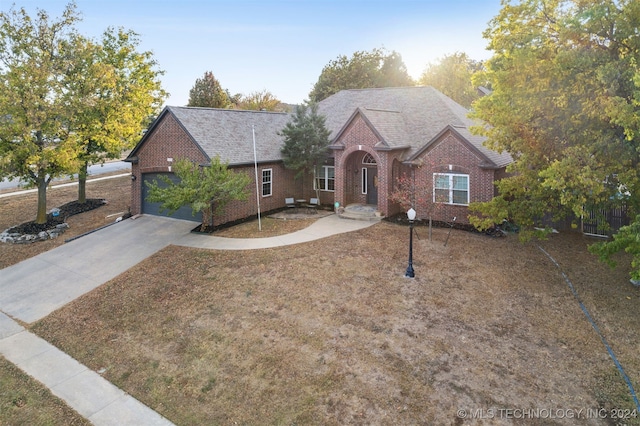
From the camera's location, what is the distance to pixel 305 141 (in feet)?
73.2

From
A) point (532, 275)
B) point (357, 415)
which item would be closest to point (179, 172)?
point (357, 415)

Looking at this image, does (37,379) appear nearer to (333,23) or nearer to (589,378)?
(589,378)

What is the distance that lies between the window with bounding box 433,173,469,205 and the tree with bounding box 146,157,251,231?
974cm

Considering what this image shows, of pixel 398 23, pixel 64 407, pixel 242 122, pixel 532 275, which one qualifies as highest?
pixel 398 23

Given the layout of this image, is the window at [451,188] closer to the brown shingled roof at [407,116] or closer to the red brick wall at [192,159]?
the brown shingled roof at [407,116]

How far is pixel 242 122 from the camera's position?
23922 millimetres

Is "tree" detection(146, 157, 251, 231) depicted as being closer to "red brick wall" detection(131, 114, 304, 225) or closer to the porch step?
"red brick wall" detection(131, 114, 304, 225)

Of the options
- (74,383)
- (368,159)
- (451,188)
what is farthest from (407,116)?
(74,383)

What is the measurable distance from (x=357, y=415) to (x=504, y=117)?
400 inches

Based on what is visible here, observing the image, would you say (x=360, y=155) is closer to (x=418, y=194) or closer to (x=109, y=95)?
(x=418, y=194)

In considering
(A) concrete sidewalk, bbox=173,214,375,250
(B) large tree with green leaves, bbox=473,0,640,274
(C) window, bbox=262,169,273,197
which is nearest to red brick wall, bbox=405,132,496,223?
(A) concrete sidewalk, bbox=173,214,375,250

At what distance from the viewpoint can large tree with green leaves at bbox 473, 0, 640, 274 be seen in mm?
10117

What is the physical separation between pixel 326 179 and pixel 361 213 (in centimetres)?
456

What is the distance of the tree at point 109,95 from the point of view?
884 inches
